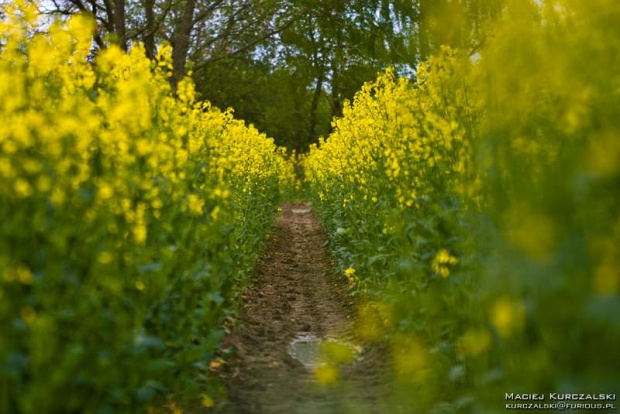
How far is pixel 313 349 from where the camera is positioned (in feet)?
17.9

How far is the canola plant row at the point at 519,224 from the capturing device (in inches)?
87.1

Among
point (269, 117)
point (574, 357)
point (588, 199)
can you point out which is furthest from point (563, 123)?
point (269, 117)

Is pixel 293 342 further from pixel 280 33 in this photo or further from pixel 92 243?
pixel 280 33

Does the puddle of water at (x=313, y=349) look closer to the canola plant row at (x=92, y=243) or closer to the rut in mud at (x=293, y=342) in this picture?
the rut in mud at (x=293, y=342)

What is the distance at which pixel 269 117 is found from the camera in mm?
29688

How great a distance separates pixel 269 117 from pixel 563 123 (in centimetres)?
2735

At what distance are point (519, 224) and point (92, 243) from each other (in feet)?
6.54

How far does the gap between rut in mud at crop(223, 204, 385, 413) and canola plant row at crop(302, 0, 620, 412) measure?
335mm

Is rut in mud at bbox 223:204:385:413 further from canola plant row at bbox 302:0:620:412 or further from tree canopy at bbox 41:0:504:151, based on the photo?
tree canopy at bbox 41:0:504:151

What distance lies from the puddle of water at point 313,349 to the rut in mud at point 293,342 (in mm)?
25

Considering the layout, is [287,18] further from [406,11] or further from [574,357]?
[574,357]

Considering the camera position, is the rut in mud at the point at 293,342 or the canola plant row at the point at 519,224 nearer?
the canola plant row at the point at 519,224

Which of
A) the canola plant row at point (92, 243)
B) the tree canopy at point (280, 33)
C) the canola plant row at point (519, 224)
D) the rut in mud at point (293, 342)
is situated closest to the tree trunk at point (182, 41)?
the tree canopy at point (280, 33)

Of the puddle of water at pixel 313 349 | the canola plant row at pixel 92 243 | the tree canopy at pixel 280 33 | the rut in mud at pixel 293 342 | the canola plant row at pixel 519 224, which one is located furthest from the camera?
the tree canopy at pixel 280 33
